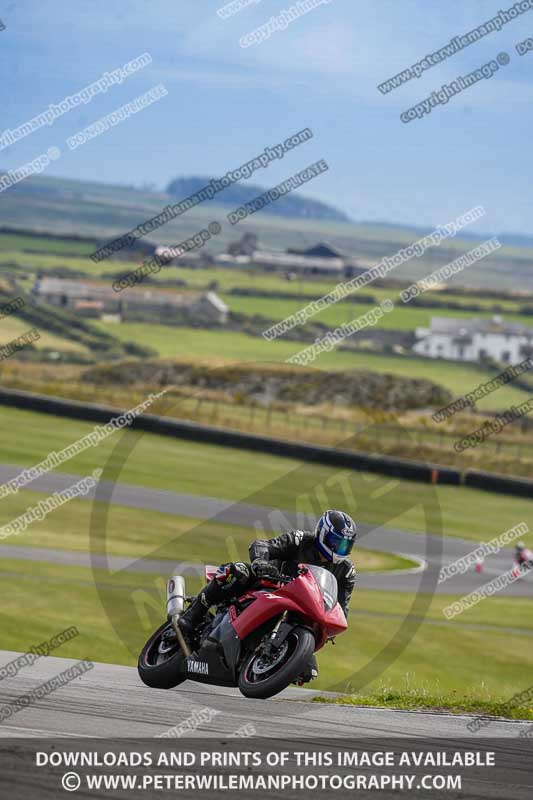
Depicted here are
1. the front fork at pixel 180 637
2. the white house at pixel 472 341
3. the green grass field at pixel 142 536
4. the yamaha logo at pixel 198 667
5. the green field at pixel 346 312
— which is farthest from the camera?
the green field at pixel 346 312

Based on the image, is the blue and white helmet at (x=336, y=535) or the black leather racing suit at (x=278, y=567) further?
the black leather racing suit at (x=278, y=567)

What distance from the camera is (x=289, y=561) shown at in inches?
396

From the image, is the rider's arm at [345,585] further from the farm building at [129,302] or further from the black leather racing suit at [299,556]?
the farm building at [129,302]

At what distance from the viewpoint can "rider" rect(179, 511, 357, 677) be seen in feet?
31.9

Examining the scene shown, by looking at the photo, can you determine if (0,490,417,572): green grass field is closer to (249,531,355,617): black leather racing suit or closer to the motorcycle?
(249,531,355,617): black leather racing suit

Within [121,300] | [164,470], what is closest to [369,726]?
[164,470]

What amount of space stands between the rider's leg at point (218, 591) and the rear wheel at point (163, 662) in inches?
10.6

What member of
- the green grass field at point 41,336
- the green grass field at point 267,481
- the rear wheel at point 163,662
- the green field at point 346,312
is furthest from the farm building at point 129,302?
the rear wheel at point 163,662

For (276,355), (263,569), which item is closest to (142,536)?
(263,569)

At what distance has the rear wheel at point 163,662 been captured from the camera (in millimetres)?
10173

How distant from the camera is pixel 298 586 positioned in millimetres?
9266

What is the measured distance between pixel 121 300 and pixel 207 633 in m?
127

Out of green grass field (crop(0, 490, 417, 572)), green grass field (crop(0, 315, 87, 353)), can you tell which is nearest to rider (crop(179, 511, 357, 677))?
green grass field (crop(0, 490, 417, 572))

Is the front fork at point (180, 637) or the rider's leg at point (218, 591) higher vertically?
the rider's leg at point (218, 591)
